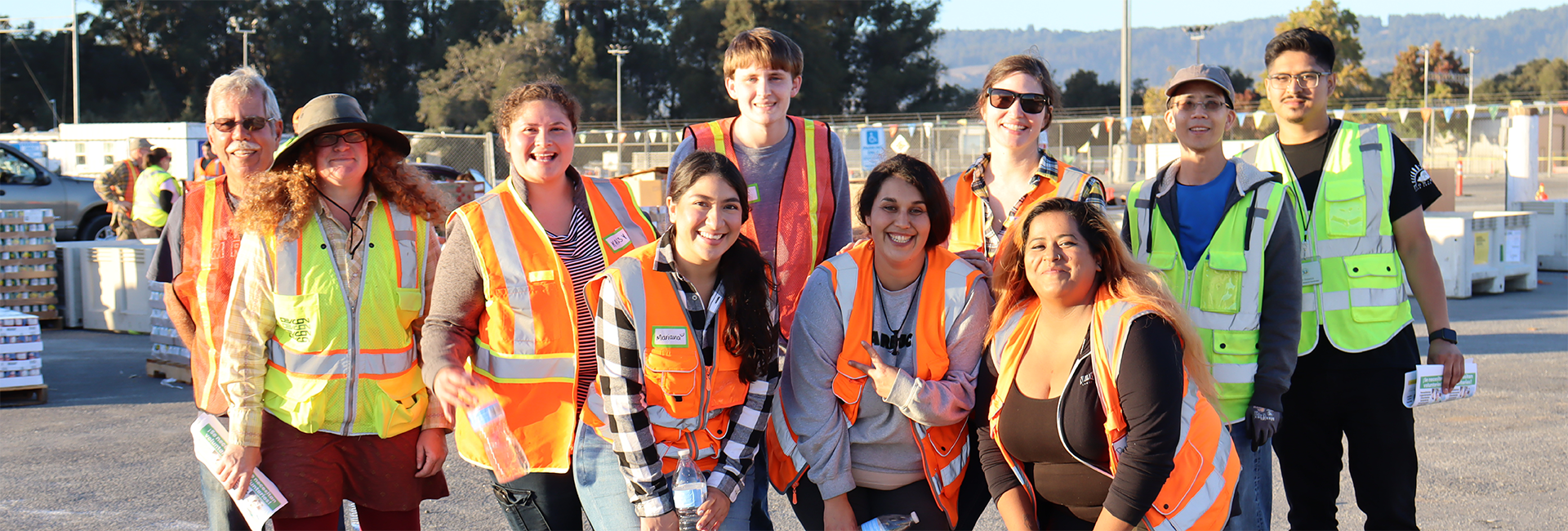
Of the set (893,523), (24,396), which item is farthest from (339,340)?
(24,396)

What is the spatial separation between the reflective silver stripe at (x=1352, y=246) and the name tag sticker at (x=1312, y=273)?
34 millimetres

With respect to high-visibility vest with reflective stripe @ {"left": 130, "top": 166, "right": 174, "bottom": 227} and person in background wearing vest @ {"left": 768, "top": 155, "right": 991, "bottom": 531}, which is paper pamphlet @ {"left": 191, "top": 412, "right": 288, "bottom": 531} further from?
high-visibility vest with reflective stripe @ {"left": 130, "top": 166, "right": 174, "bottom": 227}

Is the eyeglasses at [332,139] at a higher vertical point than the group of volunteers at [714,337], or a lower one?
higher

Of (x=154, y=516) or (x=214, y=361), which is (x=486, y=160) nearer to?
(x=154, y=516)

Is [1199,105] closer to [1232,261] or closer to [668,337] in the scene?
[1232,261]

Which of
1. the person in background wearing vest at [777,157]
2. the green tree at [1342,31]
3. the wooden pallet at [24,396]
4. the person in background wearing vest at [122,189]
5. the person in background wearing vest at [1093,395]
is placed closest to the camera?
the person in background wearing vest at [1093,395]

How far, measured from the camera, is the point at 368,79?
63.2m

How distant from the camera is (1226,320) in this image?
3.33 m

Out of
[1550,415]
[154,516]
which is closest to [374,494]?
[154,516]

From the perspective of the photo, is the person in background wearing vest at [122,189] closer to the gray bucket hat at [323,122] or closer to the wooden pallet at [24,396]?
the wooden pallet at [24,396]

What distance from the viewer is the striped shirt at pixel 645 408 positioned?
281 centimetres

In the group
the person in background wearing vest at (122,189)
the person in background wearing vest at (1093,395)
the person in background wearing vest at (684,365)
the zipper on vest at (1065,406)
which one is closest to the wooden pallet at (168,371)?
the person in background wearing vest at (122,189)

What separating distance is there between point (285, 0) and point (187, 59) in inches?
245

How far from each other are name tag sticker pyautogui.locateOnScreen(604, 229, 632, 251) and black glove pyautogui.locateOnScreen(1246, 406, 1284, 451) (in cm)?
194
